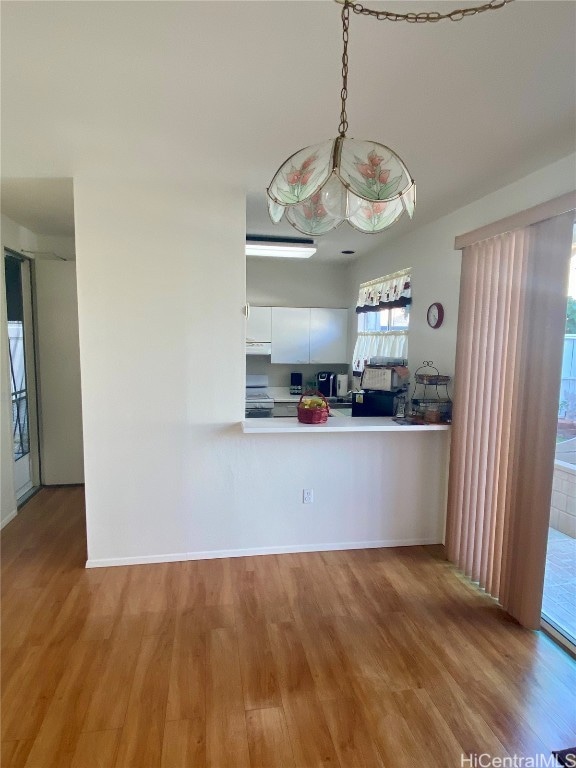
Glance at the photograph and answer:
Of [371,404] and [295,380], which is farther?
[295,380]

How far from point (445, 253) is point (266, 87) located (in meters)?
2.16

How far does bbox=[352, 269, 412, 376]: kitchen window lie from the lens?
4.12m

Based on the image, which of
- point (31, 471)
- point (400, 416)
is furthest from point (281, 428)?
point (31, 471)

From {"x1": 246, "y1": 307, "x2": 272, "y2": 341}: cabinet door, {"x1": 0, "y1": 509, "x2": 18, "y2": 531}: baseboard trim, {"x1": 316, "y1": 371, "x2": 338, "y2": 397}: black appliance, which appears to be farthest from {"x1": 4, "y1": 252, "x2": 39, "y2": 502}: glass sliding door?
{"x1": 316, "y1": 371, "x2": 338, "y2": 397}: black appliance

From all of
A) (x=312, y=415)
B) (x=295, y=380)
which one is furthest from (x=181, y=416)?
→ (x=295, y=380)

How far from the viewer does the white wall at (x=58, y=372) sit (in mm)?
4371

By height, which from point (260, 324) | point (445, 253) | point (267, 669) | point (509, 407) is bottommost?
point (267, 669)

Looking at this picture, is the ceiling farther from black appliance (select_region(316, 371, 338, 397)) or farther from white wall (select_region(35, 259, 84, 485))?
black appliance (select_region(316, 371, 338, 397))

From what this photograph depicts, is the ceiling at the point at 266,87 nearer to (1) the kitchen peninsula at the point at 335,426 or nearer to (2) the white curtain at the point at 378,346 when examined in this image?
(1) the kitchen peninsula at the point at 335,426

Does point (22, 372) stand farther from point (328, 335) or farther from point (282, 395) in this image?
point (328, 335)

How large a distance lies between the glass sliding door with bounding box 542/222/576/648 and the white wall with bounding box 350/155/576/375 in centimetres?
38

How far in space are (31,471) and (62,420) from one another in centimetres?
62

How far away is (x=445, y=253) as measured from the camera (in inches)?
133

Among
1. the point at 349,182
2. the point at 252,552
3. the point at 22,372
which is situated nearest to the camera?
the point at 349,182
